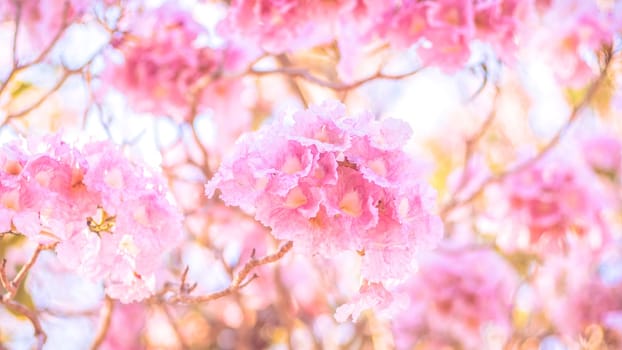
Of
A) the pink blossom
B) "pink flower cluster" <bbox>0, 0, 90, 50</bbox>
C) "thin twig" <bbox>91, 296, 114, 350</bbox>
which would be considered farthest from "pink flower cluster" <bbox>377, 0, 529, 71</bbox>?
the pink blossom

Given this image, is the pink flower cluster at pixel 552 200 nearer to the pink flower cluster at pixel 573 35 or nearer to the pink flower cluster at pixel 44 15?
the pink flower cluster at pixel 573 35

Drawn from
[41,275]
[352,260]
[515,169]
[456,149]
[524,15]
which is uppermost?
[524,15]

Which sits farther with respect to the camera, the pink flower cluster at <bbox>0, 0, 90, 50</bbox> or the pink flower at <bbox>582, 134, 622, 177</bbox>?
the pink flower at <bbox>582, 134, 622, 177</bbox>

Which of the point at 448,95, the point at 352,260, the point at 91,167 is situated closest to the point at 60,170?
the point at 91,167

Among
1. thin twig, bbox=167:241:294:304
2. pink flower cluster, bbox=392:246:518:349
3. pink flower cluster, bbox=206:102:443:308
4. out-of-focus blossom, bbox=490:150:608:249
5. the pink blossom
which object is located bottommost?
the pink blossom

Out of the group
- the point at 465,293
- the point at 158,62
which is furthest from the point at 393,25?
the point at 465,293

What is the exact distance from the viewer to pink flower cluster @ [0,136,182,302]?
3.98ft

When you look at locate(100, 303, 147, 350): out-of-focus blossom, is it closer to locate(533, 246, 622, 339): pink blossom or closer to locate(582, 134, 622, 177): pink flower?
locate(533, 246, 622, 339): pink blossom

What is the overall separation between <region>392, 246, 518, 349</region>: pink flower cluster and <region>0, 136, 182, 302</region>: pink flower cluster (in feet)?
4.58

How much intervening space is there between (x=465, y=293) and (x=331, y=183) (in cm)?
158

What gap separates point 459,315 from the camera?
8.56 ft

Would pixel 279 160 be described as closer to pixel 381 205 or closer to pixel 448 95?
pixel 381 205

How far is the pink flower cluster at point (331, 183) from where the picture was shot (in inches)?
46.1

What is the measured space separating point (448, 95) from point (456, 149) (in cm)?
24
